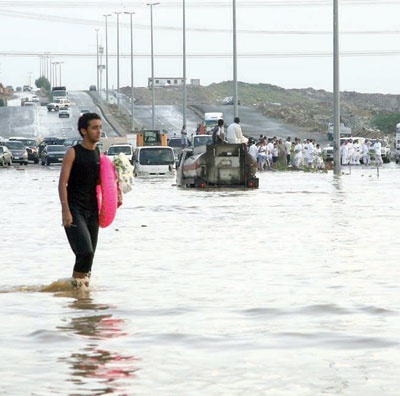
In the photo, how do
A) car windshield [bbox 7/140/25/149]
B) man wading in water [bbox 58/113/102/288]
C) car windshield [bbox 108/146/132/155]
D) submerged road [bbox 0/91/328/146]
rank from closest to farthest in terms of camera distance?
man wading in water [bbox 58/113/102/288] < car windshield [bbox 108/146/132/155] < car windshield [bbox 7/140/25/149] < submerged road [bbox 0/91/328/146]

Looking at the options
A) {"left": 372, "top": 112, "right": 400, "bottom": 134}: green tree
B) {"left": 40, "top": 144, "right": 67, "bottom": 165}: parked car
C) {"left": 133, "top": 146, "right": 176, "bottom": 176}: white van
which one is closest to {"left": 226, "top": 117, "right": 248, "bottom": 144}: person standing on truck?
{"left": 133, "top": 146, "right": 176, "bottom": 176}: white van

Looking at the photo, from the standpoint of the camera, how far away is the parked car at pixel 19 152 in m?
88.8

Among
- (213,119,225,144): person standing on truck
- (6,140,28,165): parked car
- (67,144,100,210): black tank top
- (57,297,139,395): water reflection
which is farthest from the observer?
(6,140,28,165): parked car

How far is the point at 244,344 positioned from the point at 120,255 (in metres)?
8.85

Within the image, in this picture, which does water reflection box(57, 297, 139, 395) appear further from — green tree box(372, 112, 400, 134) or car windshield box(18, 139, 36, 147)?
green tree box(372, 112, 400, 134)

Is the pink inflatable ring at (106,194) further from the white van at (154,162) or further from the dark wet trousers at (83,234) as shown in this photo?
the white van at (154,162)

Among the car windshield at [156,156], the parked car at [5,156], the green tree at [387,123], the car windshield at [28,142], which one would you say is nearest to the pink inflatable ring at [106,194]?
the car windshield at [156,156]

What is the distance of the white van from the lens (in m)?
60.6

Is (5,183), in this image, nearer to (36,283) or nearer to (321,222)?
(321,222)

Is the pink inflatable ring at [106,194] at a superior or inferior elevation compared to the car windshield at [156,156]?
superior

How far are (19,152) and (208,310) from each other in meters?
76.3

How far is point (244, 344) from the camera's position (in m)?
11.1

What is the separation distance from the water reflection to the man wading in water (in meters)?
1.27

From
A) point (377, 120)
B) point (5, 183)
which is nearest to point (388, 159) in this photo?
point (5, 183)
